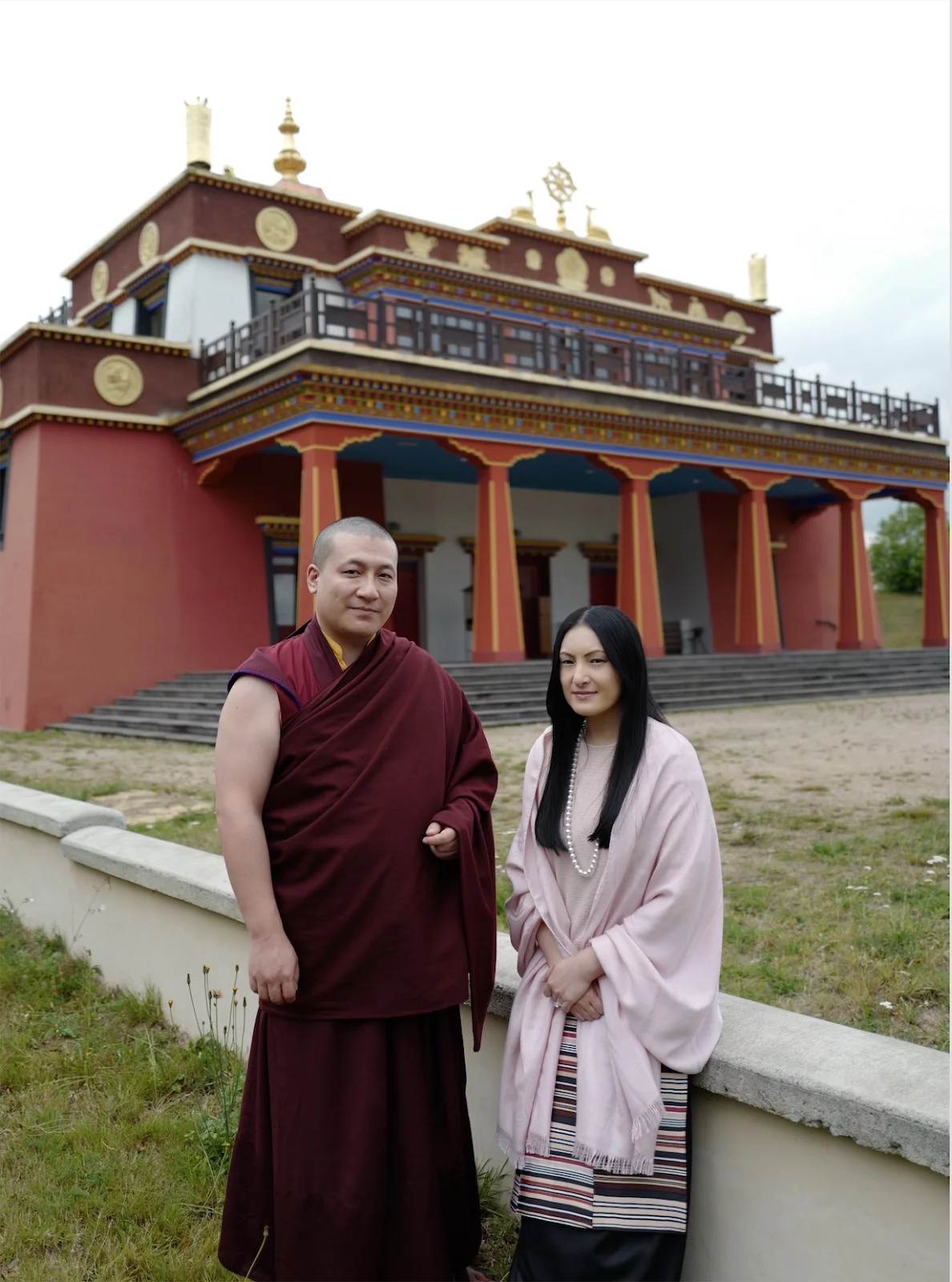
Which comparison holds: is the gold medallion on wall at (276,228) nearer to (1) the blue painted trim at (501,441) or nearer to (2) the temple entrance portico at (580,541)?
(2) the temple entrance portico at (580,541)

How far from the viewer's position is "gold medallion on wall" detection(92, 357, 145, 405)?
50.9 feet

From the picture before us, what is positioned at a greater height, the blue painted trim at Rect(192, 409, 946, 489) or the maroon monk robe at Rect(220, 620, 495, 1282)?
the blue painted trim at Rect(192, 409, 946, 489)

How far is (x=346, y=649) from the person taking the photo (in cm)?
247

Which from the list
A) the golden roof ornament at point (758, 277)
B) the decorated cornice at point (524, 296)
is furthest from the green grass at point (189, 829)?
the golden roof ornament at point (758, 277)

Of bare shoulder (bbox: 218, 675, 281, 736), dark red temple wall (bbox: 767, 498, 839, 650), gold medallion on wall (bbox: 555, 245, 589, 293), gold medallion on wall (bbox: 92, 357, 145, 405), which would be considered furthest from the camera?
dark red temple wall (bbox: 767, 498, 839, 650)

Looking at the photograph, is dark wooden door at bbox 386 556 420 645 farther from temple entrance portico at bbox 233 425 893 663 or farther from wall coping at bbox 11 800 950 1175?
wall coping at bbox 11 800 950 1175

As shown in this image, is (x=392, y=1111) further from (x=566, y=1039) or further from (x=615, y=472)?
(x=615, y=472)

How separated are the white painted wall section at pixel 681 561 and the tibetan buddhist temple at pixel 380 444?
0.09 m

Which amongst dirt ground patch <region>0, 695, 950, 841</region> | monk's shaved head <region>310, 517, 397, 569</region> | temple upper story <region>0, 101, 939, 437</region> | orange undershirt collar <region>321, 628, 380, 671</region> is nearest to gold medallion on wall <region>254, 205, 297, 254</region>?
temple upper story <region>0, 101, 939, 437</region>

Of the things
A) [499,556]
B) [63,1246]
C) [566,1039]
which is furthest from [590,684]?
[499,556]

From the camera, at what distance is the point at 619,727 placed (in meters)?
2.45

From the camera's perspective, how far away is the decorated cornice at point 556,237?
66.4 ft

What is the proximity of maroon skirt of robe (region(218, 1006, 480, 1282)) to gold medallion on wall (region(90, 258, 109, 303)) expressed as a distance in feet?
65.2

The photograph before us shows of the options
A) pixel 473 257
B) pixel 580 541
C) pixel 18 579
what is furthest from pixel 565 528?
pixel 18 579
